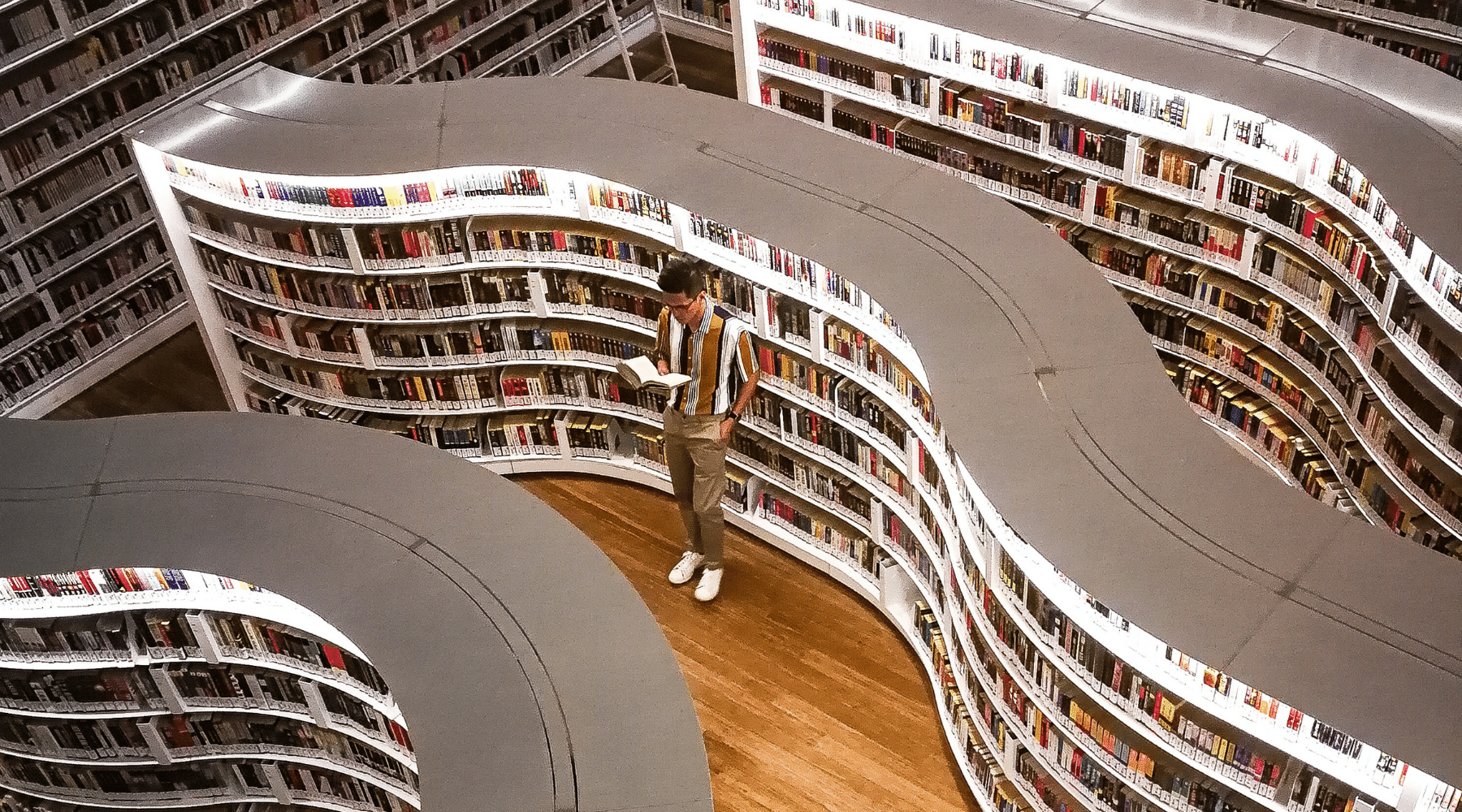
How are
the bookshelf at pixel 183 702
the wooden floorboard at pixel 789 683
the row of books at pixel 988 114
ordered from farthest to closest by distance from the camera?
the row of books at pixel 988 114, the wooden floorboard at pixel 789 683, the bookshelf at pixel 183 702

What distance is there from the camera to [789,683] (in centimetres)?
756

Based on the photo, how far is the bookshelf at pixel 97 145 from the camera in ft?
30.9

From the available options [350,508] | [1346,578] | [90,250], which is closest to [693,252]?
[350,508]

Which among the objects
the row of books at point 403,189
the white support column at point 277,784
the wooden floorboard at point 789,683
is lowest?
the wooden floorboard at point 789,683

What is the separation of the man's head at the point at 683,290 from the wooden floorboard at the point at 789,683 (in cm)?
190

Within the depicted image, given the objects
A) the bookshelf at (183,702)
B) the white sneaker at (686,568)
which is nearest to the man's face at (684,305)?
the white sneaker at (686,568)

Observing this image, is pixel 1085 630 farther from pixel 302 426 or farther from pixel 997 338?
pixel 302 426

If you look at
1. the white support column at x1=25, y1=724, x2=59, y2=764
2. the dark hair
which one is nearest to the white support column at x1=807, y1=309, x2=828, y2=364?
the dark hair

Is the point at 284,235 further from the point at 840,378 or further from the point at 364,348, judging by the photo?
the point at 840,378

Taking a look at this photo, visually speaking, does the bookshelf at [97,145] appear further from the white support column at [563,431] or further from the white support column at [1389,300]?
the white support column at [1389,300]

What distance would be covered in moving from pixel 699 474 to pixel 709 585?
0.78 m

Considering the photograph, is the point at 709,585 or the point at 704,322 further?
the point at 709,585

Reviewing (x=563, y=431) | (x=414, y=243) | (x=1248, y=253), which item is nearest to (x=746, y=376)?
(x=563, y=431)

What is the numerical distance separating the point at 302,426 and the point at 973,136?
4797 mm
